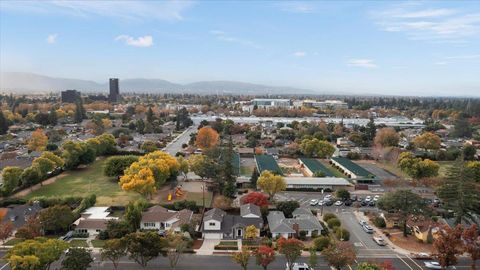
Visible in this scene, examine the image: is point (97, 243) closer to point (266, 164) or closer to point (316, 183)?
point (316, 183)

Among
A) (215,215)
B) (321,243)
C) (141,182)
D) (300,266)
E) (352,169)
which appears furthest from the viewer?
(352,169)

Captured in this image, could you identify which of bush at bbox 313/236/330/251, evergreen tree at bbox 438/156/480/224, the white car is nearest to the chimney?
bush at bbox 313/236/330/251

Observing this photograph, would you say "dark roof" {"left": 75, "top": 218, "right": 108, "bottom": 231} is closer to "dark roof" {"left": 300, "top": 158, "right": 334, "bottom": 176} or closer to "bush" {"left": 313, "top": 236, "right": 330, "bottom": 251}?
"bush" {"left": 313, "top": 236, "right": 330, "bottom": 251}

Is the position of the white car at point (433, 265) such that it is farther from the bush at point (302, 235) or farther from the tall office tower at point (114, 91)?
the tall office tower at point (114, 91)

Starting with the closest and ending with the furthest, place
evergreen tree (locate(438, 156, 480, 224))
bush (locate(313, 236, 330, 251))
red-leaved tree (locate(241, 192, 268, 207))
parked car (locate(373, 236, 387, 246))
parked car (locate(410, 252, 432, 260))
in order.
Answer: parked car (locate(410, 252, 432, 260)) → bush (locate(313, 236, 330, 251)) → parked car (locate(373, 236, 387, 246)) → evergreen tree (locate(438, 156, 480, 224)) → red-leaved tree (locate(241, 192, 268, 207))

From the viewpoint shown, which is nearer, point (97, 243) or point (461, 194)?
point (97, 243)

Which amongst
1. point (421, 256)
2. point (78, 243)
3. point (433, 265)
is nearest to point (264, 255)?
point (433, 265)
